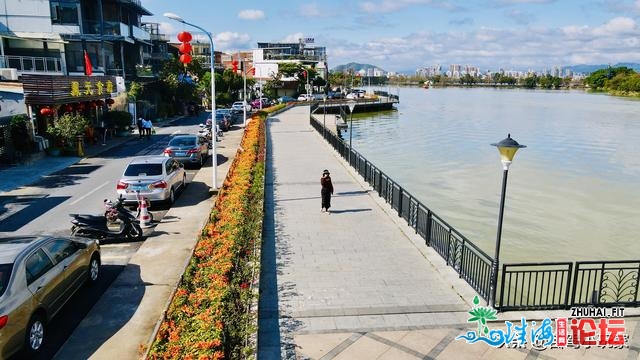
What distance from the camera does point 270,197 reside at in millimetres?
18406

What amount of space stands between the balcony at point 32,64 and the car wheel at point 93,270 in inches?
1259

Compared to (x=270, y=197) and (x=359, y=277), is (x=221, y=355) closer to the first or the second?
(x=359, y=277)

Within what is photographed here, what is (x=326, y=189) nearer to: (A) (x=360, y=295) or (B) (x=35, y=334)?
(A) (x=360, y=295)

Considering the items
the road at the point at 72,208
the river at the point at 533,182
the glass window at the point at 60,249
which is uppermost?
the glass window at the point at 60,249

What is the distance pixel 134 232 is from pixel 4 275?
597 cm

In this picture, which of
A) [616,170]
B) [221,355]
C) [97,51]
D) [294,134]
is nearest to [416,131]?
[294,134]

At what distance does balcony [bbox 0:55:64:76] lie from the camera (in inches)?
1453

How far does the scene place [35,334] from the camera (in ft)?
25.7

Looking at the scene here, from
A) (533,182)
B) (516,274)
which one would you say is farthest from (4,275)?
(533,182)

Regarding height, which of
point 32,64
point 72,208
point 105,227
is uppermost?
point 32,64

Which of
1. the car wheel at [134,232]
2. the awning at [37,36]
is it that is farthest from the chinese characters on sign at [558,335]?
the awning at [37,36]

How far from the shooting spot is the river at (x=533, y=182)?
18.3m

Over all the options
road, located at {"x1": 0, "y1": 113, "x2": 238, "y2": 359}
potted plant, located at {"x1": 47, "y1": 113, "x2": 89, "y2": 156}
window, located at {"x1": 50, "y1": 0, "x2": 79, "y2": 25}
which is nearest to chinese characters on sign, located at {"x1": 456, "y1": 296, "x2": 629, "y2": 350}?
road, located at {"x1": 0, "y1": 113, "x2": 238, "y2": 359}

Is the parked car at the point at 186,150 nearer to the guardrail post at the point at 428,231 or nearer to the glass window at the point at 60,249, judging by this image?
the glass window at the point at 60,249
